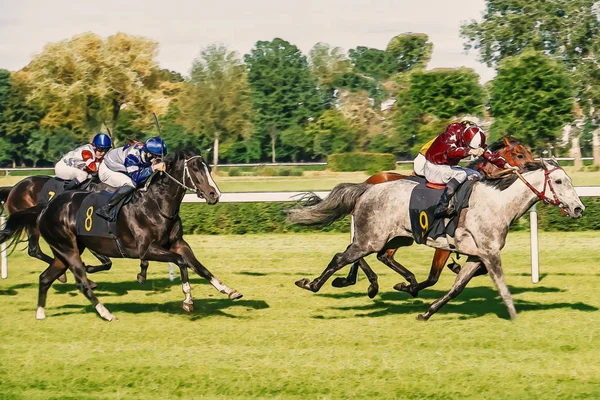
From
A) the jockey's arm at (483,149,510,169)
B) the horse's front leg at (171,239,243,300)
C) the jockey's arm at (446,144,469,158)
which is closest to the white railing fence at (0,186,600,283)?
the horse's front leg at (171,239,243,300)

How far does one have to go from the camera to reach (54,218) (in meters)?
8.05

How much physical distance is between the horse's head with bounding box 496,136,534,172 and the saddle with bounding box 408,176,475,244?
2.21ft

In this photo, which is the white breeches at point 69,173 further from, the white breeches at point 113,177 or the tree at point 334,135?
the tree at point 334,135

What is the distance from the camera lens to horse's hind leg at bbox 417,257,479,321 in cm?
732

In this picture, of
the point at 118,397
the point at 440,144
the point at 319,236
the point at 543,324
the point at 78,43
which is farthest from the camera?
the point at 78,43

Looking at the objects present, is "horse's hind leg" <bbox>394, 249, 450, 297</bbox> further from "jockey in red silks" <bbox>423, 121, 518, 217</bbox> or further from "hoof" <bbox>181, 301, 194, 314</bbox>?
"hoof" <bbox>181, 301, 194, 314</bbox>

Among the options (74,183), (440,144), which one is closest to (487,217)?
(440,144)

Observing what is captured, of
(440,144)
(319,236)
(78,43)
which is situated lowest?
(319,236)

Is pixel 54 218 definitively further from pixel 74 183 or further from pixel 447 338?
pixel 447 338

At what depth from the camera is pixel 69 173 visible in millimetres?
9945

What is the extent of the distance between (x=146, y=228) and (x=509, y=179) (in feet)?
10.8

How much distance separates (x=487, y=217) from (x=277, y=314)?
2.13 metres

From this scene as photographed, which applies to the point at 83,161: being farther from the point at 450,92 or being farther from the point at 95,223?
the point at 450,92

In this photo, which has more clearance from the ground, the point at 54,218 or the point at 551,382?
the point at 54,218
